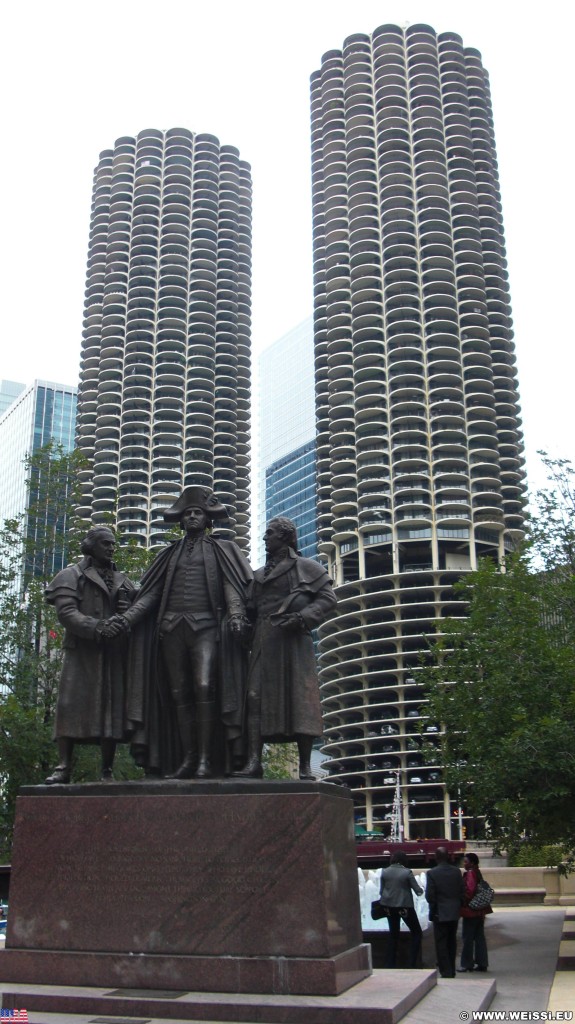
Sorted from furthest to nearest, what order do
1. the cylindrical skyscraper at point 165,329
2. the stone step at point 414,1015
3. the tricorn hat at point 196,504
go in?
1. the cylindrical skyscraper at point 165,329
2. the tricorn hat at point 196,504
3. the stone step at point 414,1015

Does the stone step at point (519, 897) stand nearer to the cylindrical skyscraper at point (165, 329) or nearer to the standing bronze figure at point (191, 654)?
the standing bronze figure at point (191, 654)

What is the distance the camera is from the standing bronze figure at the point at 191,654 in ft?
30.6

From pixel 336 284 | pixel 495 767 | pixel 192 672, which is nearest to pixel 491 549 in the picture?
pixel 336 284

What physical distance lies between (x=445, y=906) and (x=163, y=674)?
595 cm

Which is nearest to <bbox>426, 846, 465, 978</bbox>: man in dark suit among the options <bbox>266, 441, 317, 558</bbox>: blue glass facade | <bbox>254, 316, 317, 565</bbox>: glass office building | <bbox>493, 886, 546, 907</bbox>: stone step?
<bbox>493, 886, 546, 907</bbox>: stone step

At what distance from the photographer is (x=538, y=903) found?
25.6m

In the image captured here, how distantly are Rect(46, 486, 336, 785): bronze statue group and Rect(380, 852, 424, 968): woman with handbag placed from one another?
4.50m

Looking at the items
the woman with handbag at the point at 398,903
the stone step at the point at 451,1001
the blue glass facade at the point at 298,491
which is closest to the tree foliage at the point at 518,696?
the woman with handbag at the point at 398,903

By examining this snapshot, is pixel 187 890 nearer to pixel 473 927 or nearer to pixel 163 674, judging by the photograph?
pixel 163 674

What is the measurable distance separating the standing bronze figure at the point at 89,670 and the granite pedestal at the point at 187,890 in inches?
27.4

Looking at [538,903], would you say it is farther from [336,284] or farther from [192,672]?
[336,284]

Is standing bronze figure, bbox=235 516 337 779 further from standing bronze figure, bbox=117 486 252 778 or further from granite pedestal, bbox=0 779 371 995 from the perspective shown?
granite pedestal, bbox=0 779 371 995

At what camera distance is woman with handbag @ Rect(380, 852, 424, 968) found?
1293 cm

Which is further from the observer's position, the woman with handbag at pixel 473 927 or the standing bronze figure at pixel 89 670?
the woman with handbag at pixel 473 927
